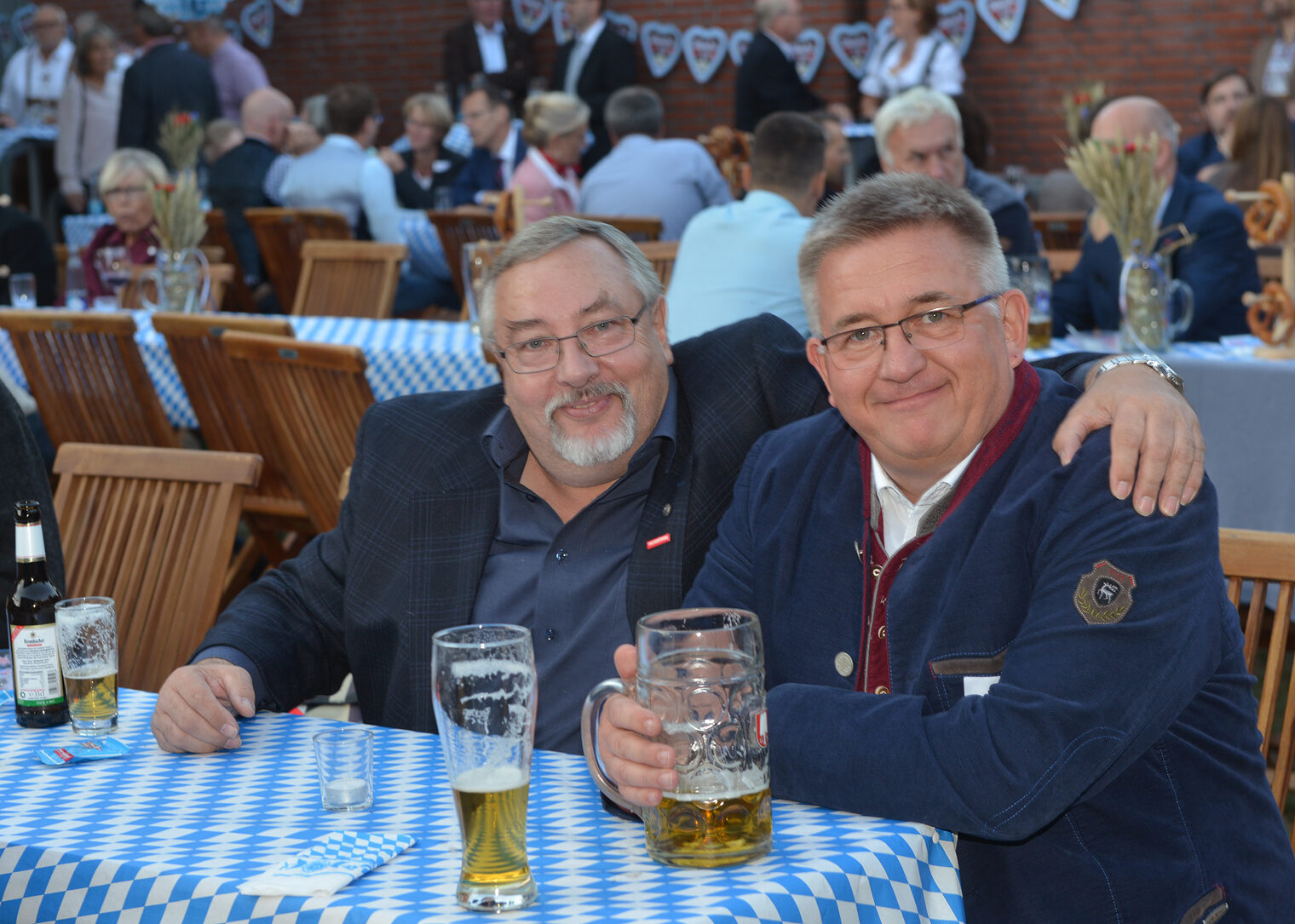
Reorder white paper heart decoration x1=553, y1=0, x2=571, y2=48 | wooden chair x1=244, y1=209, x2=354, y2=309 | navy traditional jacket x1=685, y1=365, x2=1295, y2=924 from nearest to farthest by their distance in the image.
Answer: navy traditional jacket x1=685, y1=365, x2=1295, y2=924 < wooden chair x1=244, y1=209, x2=354, y2=309 < white paper heart decoration x1=553, y1=0, x2=571, y2=48

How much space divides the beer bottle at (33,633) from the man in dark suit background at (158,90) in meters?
8.33

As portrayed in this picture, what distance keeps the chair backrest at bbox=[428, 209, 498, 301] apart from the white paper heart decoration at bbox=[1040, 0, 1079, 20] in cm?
482

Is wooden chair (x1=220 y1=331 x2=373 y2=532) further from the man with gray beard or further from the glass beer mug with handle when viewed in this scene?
the glass beer mug with handle

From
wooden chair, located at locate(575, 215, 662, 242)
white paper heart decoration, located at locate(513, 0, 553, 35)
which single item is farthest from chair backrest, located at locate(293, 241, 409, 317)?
white paper heart decoration, located at locate(513, 0, 553, 35)

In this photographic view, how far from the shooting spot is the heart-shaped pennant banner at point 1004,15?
9297 millimetres

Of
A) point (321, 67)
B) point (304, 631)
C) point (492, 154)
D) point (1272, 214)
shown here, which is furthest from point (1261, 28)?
point (304, 631)

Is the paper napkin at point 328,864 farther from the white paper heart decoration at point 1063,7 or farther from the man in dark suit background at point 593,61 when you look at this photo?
the white paper heart decoration at point 1063,7

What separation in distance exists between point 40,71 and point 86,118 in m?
1.55

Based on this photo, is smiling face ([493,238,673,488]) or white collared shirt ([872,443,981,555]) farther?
smiling face ([493,238,673,488])

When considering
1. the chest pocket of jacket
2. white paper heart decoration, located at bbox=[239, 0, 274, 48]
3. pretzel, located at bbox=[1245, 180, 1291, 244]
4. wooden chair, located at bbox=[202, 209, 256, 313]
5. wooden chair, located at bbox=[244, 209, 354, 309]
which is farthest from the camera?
white paper heart decoration, located at bbox=[239, 0, 274, 48]

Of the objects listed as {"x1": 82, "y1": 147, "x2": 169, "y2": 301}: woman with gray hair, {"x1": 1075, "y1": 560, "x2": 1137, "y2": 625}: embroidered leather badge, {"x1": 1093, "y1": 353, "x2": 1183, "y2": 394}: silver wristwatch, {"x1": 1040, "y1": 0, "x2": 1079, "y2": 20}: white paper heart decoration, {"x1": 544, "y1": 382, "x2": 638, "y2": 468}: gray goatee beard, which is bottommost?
{"x1": 1075, "y1": 560, "x2": 1137, "y2": 625}: embroidered leather badge

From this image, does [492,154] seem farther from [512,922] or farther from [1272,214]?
A: [512,922]

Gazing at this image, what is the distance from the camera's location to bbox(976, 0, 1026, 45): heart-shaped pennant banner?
930 centimetres

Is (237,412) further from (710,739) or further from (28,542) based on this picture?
(710,739)
